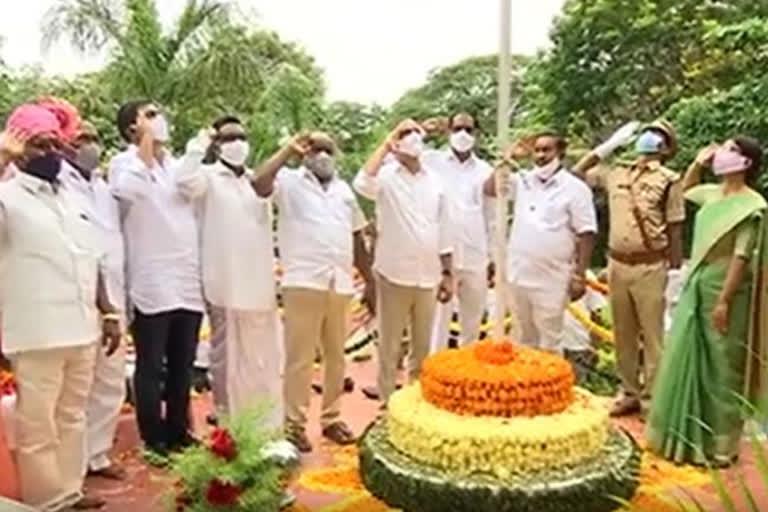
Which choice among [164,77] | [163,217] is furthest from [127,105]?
[164,77]

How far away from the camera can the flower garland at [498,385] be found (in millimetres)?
4012

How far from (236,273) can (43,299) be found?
0.99 metres

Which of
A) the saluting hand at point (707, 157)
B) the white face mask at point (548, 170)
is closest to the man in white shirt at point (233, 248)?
the white face mask at point (548, 170)

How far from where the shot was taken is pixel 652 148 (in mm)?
5629

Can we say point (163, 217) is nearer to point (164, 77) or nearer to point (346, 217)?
point (346, 217)

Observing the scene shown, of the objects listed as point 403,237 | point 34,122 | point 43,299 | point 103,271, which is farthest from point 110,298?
point 403,237

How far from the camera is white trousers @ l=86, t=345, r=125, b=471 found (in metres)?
4.99

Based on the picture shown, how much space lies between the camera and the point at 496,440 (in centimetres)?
388

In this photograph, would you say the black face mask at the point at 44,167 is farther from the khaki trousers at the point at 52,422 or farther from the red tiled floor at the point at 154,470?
the red tiled floor at the point at 154,470

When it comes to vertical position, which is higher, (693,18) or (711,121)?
(693,18)

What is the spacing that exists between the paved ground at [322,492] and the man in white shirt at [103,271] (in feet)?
0.37

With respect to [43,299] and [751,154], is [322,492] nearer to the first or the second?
[43,299]

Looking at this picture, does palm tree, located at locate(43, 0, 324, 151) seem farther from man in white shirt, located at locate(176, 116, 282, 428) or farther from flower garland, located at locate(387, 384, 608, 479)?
flower garland, located at locate(387, 384, 608, 479)

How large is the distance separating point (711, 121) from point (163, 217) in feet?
21.0
